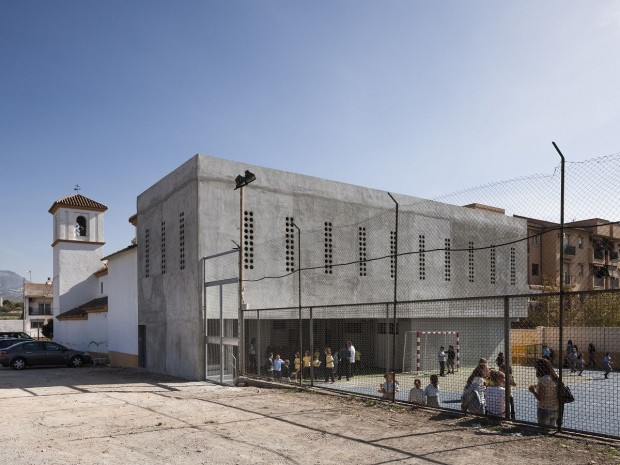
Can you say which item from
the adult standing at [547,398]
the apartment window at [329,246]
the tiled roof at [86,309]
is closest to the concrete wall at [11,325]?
the tiled roof at [86,309]

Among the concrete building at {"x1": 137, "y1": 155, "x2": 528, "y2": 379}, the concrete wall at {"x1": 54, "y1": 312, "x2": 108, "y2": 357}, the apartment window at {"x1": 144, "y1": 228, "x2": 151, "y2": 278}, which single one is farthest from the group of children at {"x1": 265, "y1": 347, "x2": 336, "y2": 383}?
the concrete wall at {"x1": 54, "y1": 312, "x2": 108, "y2": 357}

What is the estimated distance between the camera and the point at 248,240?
2027 cm

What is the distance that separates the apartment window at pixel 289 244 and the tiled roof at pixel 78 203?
2314 centimetres

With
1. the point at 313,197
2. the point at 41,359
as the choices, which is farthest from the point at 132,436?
the point at 41,359

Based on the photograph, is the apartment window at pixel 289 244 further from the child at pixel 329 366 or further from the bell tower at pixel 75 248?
the bell tower at pixel 75 248

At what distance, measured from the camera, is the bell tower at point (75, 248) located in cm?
3853

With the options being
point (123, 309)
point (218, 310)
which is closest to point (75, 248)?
point (123, 309)

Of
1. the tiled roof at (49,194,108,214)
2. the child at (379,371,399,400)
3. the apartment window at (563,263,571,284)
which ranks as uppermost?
the tiled roof at (49,194,108,214)

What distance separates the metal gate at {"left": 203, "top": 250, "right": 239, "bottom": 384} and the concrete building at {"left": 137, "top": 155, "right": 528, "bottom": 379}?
1.6 inches

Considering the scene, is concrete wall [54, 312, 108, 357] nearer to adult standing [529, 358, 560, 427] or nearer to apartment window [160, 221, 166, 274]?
apartment window [160, 221, 166, 274]

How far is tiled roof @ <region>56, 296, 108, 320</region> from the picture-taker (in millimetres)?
32500

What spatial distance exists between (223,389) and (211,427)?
6196 mm

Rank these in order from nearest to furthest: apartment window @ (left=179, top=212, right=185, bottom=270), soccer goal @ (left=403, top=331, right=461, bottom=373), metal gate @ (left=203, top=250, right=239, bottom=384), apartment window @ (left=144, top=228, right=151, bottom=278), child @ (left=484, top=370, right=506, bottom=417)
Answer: child @ (left=484, top=370, right=506, bottom=417) → metal gate @ (left=203, top=250, right=239, bottom=384) → apartment window @ (left=179, top=212, right=185, bottom=270) → apartment window @ (left=144, top=228, right=151, bottom=278) → soccer goal @ (left=403, top=331, right=461, bottom=373)

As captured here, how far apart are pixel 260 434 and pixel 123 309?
20.2 meters
